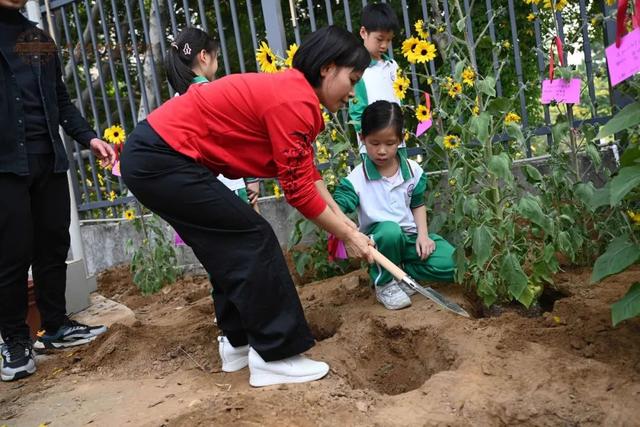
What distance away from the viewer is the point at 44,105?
3041 millimetres

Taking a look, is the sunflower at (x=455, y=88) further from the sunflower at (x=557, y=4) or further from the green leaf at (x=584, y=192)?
the green leaf at (x=584, y=192)

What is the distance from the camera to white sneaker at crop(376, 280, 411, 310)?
2895 mm

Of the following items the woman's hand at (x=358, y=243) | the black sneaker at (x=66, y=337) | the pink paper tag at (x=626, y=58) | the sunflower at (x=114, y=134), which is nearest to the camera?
the pink paper tag at (x=626, y=58)

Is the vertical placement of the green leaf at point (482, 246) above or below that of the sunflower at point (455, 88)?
below

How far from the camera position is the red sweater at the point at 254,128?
2096 mm

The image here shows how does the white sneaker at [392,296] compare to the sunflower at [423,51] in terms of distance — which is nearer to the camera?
the white sneaker at [392,296]

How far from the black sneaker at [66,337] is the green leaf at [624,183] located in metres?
2.67

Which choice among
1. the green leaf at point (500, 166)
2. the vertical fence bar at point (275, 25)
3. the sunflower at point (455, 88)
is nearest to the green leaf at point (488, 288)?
the green leaf at point (500, 166)

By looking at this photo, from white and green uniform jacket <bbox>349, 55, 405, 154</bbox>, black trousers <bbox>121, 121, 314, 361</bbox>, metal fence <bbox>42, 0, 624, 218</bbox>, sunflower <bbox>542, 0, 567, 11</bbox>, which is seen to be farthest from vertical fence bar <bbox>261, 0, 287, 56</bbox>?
black trousers <bbox>121, 121, 314, 361</bbox>

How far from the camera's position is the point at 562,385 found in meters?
2.07

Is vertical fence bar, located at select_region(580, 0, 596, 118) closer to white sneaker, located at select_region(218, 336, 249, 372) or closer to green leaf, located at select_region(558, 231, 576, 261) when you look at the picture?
green leaf, located at select_region(558, 231, 576, 261)

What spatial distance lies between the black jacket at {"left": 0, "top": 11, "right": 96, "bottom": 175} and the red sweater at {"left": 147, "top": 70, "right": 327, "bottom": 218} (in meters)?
0.96

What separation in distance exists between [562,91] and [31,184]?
8.59 ft

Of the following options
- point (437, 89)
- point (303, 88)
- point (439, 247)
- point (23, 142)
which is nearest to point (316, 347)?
point (439, 247)
